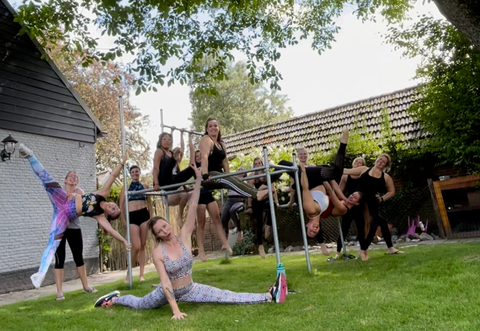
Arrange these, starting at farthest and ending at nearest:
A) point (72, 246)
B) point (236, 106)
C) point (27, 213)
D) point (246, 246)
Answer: point (236, 106) < point (246, 246) < point (27, 213) < point (72, 246)

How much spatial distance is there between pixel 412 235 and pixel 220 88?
2615 cm

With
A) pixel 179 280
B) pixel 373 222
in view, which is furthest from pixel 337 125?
pixel 179 280

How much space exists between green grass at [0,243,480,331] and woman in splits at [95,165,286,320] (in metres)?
0.11

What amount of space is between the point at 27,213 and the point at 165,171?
16.4 ft

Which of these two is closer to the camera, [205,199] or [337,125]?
[205,199]

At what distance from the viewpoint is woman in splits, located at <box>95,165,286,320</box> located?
423 centimetres

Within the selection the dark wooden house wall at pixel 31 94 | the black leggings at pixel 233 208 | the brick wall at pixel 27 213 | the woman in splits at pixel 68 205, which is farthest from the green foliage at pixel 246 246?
the woman in splits at pixel 68 205

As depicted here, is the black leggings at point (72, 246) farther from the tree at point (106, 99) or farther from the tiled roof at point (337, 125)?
the tree at point (106, 99)

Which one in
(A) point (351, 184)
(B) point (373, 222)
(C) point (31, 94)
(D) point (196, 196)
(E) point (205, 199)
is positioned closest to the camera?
(D) point (196, 196)

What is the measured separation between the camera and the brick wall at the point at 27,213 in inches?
353

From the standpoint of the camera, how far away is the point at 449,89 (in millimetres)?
9281

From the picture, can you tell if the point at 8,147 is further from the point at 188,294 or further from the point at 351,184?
the point at 351,184

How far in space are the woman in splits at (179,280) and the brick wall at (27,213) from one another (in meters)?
5.83

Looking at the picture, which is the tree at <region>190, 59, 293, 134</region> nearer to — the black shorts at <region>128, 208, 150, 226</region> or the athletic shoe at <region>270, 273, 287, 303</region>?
the black shorts at <region>128, 208, 150, 226</region>
